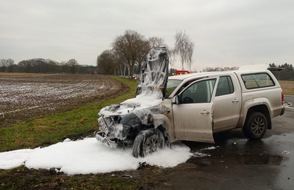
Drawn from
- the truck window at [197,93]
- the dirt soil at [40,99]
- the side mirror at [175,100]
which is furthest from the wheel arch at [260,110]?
the dirt soil at [40,99]

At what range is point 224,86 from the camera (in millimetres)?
7809

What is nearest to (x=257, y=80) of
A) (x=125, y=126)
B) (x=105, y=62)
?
(x=125, y=126)

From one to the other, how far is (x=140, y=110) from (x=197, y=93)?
5.01 feet

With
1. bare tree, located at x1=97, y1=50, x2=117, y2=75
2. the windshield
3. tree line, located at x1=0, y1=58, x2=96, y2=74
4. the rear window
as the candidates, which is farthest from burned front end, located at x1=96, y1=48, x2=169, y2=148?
tree line, located at x1=0, y1=58, x2=96, y2=74

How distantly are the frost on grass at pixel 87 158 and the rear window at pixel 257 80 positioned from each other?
7.91ft

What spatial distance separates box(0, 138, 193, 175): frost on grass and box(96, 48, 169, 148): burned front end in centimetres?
31

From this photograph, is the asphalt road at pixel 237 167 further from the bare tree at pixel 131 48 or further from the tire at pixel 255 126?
the bare tree at pixel 131 48

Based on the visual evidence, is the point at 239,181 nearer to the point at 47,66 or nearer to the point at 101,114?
the point at 101,114

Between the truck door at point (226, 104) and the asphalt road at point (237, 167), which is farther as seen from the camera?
the truck door at point (226, 104)

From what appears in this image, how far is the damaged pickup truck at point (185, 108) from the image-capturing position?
22.1 feet

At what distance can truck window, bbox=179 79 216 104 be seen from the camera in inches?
287

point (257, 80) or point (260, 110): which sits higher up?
point (257, 80)

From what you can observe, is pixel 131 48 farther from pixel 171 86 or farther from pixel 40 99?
pixel 171 86

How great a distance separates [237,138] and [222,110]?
146 cm
